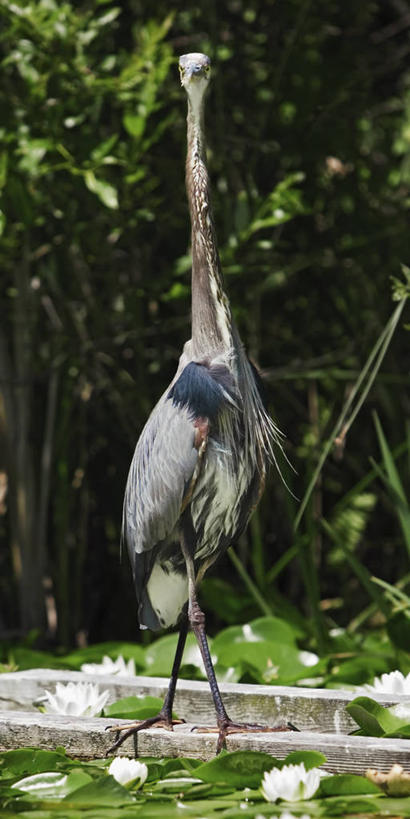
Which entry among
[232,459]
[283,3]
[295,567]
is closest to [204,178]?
[232,459]

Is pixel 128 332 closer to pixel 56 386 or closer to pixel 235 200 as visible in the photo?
pixel 56 386

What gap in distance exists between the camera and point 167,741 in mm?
2441

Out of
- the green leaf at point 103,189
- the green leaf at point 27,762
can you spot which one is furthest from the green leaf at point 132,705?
the green leaf at point 103,189

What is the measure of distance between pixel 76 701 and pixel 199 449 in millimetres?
730

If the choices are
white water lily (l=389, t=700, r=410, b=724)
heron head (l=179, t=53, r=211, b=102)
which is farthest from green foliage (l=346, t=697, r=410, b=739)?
heron head (l=179, t=53, r=211, b=102)

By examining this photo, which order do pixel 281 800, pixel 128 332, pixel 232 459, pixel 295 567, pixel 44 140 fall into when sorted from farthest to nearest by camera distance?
pixel 295 567 < pixel 128 332 < pixel 44 140 < pixel 232 459 < pixel 281 800

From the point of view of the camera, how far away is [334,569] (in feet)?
16.9

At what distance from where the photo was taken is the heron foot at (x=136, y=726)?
245 cm

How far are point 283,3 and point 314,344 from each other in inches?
59.2

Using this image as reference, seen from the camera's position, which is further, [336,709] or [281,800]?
[336,709]

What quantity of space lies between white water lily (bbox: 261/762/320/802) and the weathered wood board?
7.6 inches

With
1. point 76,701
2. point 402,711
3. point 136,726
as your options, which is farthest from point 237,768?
point 76,701

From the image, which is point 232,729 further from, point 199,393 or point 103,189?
point 103,189

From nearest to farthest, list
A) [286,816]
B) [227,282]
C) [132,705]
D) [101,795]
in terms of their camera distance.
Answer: [286,816]
[101,795]
[132,705]
[227,282]
